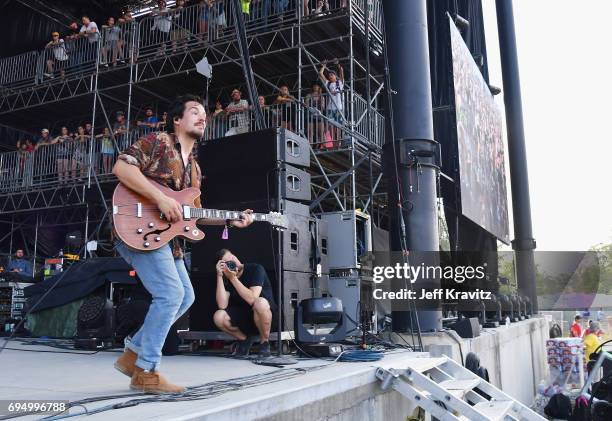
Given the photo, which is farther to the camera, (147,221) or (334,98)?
(334,98)

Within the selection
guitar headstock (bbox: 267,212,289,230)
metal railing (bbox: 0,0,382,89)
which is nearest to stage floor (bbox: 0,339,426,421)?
guitar headstock (bbox: 267,212,289,230)

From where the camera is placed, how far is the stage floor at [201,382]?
2.69 meters

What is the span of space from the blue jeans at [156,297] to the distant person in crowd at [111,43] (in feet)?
41.1

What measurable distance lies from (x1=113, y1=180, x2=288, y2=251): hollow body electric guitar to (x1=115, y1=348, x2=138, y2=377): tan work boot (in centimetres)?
65

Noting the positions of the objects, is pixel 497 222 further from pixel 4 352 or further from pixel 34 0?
pixel 34 0

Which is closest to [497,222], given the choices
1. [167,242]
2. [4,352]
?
[4,352]

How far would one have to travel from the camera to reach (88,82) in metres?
15.5

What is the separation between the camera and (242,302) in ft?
18.2

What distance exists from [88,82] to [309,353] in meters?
12.5

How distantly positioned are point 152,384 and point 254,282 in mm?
2337

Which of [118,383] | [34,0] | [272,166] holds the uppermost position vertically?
[34,0]

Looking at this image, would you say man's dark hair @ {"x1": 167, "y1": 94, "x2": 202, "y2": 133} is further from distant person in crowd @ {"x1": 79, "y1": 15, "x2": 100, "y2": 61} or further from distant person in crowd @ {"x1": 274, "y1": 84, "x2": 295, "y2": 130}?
distant person in crowd @ {"x1": 79, "y1": 15, "x2": 100, "y2": 61}

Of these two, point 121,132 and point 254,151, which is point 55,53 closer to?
point 121,132

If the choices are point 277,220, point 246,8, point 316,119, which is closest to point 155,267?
point 277,220
